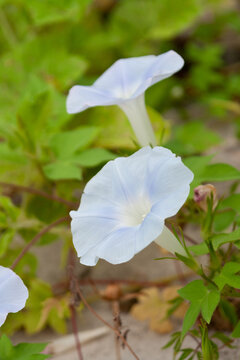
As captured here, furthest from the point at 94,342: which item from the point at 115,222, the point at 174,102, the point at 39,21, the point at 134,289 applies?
the point at 174,102

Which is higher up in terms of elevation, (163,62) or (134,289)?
(163,62)

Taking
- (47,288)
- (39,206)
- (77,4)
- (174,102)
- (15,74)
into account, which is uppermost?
(77,4)

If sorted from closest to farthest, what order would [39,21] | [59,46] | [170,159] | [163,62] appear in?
[170,159]
[163,62]
[39,21]
[59,46]

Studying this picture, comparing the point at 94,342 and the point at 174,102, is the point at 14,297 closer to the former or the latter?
the point at 94,342

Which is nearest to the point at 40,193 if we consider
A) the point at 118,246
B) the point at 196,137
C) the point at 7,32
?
the point at 118,246

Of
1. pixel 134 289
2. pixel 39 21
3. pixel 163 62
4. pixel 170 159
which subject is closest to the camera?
pixel 170 159

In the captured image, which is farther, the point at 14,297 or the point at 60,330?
the point at 60,330
